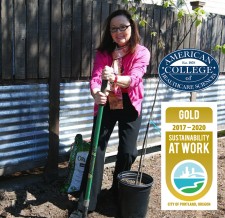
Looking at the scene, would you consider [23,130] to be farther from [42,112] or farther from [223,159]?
[223,159]

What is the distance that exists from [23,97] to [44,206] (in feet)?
3.66

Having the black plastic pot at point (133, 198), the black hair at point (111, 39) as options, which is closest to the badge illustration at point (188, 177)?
the black plastic pot at point (133, 198)

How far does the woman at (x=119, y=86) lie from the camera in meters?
3.43

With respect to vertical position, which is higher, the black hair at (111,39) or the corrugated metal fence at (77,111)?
the black hair at (111,39)

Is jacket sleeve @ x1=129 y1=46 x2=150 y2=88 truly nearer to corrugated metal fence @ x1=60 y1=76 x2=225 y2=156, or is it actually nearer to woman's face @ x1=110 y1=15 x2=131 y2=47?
woman's face @ x1=110 y1=15 x2=131 y2=47

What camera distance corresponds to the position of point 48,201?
386cm

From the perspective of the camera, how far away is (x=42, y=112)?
415 centimetres

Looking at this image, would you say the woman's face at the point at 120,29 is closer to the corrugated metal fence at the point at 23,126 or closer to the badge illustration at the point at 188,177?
the corrugated metal fence at the point at 23,126

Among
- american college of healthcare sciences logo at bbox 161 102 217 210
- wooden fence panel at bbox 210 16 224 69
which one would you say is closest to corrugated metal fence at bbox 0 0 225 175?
american college of healthcare sciences logo at bbox 161 102 217 210

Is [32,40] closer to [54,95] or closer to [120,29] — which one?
[54,95]

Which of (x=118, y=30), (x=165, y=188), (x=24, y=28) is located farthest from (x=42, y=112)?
(x=165, y=188)

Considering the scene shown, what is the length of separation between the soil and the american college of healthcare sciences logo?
508 mm

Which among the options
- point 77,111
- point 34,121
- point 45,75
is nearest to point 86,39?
point 45,75

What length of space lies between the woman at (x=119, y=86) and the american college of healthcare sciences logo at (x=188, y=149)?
15.6 inches
